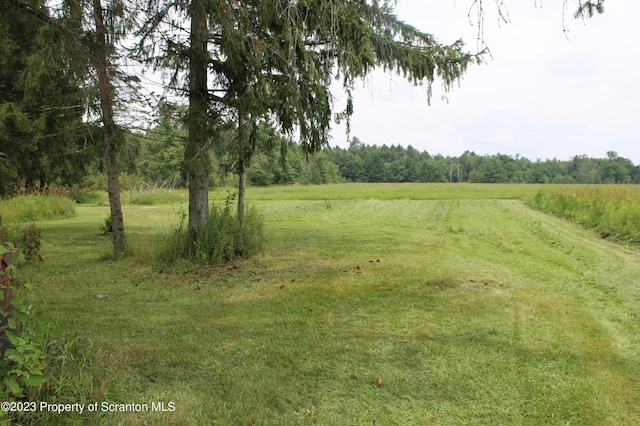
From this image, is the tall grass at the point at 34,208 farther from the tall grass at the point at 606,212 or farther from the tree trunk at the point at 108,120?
the tall grass at the point at 606,212

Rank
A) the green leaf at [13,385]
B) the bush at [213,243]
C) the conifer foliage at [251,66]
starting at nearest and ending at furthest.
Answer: the green leaf at [13,385] → the conifer foliage at [251,66] → the bush at [213,243]

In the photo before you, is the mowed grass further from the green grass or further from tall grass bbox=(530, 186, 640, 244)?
the green grass

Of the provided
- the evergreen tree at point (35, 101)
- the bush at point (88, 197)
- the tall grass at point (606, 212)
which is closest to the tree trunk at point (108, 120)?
the evergreen tree at point (35, 101)

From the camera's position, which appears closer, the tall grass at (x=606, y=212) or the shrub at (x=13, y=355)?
the shrub at (x=13, y=355)

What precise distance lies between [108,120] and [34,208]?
39.1ft

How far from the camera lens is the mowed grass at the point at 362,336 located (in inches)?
111

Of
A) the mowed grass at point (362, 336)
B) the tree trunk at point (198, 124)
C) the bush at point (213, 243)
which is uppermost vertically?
the tree trunk at point (198, 124)

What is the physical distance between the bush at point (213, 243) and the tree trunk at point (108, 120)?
1207mm

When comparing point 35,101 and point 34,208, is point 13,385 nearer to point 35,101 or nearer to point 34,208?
point 35,101

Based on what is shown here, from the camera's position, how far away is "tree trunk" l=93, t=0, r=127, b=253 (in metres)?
6.66

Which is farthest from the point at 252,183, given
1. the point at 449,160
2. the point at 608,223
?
the point at 449,160

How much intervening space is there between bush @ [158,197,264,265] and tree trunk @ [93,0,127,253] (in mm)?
1207

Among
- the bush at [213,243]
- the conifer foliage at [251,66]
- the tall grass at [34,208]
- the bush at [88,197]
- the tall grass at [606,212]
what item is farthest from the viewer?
the bush at [88,197]

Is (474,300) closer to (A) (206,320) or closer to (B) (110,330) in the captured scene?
(A) (206,320)
